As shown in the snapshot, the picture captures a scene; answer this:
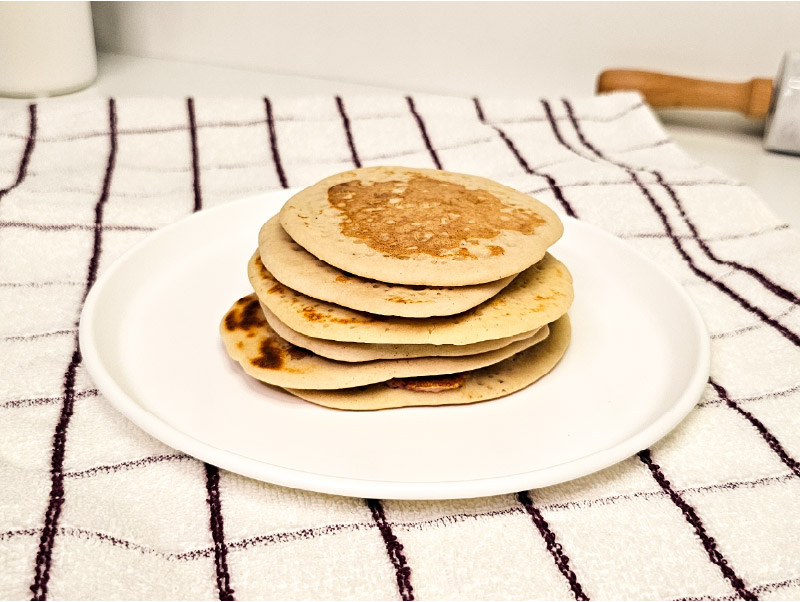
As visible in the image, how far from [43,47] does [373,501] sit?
1.88 m

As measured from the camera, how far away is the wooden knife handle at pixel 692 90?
2213mm

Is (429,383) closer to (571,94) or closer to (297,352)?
(297,352)

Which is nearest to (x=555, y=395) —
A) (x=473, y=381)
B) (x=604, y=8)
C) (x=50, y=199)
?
(x=473, y=381)

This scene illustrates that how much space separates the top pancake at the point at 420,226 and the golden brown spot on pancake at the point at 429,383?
143mm

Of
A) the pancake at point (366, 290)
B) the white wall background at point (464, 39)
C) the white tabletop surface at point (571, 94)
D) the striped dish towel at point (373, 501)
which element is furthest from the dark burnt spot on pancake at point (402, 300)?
the white wall background at point (464, 39)

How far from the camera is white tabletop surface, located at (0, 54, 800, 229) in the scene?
216cm

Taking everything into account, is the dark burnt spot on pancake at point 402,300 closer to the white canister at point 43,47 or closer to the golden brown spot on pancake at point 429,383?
the golden brown spot on pancake at point 429,383

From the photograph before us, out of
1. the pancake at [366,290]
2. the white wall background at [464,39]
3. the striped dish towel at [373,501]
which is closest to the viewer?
the striped dish towel at [373,501]

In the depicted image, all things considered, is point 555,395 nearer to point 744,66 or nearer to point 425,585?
point 425,585

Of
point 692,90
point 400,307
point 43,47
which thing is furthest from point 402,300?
point 43,47

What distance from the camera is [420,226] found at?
1.21m

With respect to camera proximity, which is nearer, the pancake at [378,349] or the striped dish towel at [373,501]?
the striped dish towel at [373,501]

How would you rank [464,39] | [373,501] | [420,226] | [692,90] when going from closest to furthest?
[373,501] < [420,226] < [692,90] < [464,39]

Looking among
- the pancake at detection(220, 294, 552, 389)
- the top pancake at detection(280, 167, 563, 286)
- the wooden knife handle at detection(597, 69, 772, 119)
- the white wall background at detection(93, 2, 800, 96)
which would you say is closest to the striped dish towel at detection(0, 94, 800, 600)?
the pancake at detection(220, 294, 552, 389)
